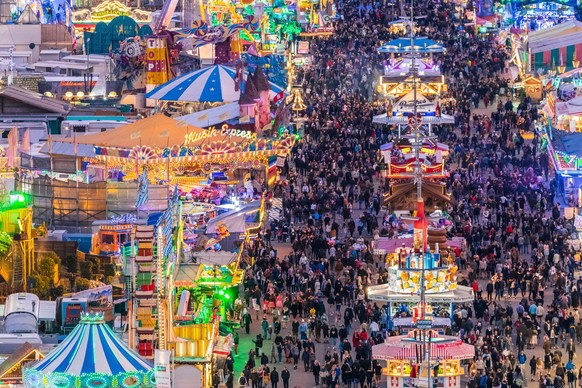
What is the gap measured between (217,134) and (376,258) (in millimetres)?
11140

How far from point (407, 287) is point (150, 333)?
7889 mm

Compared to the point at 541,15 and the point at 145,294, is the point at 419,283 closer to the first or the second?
the point at 145,294

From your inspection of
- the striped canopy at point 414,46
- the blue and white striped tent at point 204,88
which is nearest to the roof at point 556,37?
the striped canopy at point 414,46

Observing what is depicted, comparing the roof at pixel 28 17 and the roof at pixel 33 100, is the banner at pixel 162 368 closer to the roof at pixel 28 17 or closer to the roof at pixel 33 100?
the roof at pixel 33 100

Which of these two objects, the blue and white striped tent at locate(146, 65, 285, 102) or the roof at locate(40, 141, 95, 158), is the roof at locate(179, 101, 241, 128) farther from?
the roof at locate(40, 141, 95, 158)

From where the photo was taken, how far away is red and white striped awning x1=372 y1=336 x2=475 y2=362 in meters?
48.3

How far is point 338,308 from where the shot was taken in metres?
63.0

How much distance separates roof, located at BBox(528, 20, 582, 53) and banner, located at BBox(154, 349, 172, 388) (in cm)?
6915

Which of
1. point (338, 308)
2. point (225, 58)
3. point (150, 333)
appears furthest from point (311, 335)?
point (225, 58)

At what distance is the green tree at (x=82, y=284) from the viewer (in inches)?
2264

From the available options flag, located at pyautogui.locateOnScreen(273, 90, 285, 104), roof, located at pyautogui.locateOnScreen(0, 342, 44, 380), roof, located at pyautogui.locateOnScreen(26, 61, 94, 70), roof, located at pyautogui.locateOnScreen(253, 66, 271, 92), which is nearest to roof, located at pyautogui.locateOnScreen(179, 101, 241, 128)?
roof, located at pyautogui.locateOnScreen(253, 66, 271, 92)

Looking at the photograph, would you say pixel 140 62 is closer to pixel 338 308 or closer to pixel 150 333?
pixel 338 308

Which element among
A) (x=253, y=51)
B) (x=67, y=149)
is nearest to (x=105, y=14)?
(x=253, y=51)

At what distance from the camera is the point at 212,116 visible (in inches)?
3428
